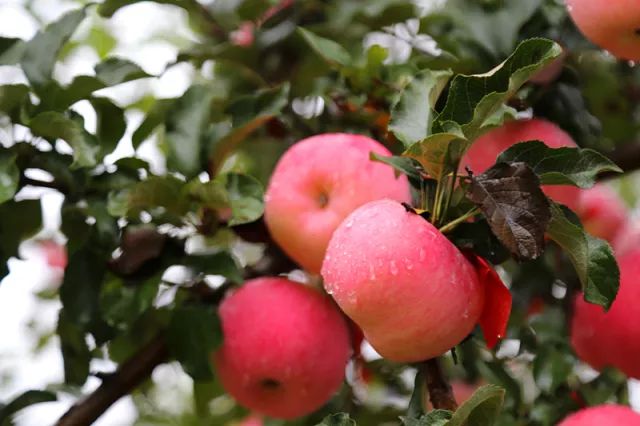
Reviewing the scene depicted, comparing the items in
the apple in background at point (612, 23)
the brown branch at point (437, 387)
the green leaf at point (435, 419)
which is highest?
the apple in background at point (612, 23)

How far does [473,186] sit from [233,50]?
27.8 inches

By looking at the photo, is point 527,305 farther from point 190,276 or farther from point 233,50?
point 233,50

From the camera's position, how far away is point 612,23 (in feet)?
3.08

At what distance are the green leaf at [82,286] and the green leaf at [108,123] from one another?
13 cm

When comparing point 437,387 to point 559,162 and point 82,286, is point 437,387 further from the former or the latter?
point 82,286

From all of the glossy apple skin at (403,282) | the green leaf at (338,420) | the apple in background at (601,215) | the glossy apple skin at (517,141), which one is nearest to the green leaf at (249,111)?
the glossy apple skin at (517,141)

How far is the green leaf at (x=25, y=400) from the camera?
117 centimetres

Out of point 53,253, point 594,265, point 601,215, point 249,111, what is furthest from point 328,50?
point 53,253

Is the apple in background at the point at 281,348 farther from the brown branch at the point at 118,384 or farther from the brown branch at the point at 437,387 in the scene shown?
the brown branch at the point at 437,387

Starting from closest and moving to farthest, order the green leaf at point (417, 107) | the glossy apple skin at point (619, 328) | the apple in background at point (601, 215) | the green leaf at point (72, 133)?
the green leaf at point (417, 107)
the green leaf at point (72, 133)
the glossy apple skin at point (619, 328)
the apple in background at point (601, 215)

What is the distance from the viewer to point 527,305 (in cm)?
134

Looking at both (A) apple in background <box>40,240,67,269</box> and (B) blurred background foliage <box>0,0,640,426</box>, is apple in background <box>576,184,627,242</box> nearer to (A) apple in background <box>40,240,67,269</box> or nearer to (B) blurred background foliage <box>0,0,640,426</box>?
(B) blurred background foliage <box>0,0,640,426</box>

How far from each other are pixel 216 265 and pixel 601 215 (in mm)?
707

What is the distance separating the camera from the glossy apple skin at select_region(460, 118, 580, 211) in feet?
3.50
